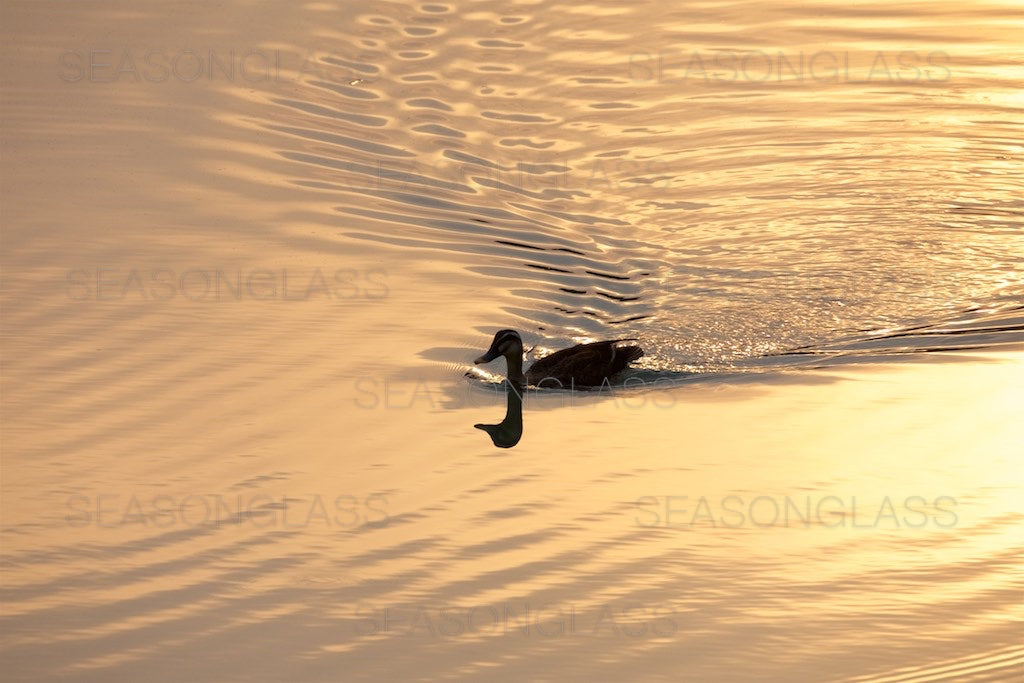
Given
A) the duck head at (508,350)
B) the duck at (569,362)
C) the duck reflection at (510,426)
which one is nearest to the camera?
the duck reflection at (510,426)

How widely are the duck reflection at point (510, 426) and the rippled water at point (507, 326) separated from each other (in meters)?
0.06

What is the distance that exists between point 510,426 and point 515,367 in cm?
77

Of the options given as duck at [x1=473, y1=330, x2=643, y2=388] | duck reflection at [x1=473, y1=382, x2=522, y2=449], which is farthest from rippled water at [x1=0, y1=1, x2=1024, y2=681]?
duck at [x1=473, y1=330, x2=643, y2=388]

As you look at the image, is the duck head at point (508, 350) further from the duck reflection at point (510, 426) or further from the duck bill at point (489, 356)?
the duck reflection at point (510, 426)

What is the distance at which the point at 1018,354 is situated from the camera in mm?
11773

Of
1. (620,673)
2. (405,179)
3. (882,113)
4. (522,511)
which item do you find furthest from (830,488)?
(882,113)

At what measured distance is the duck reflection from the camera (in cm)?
1068

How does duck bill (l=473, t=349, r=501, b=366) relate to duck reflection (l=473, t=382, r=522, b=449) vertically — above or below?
above

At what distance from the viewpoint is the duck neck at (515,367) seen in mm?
11578

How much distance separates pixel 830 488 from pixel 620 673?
2.47 m

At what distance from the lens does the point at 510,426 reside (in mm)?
11000

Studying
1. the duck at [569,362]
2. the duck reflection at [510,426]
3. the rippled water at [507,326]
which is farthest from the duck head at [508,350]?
the rippled water at [507,326]

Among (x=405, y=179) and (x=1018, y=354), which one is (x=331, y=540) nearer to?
(x=1018, y=354)

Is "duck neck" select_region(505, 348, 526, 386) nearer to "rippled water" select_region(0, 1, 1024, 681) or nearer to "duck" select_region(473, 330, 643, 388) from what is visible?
"duck" select_region(473, 330, 643, 388)
